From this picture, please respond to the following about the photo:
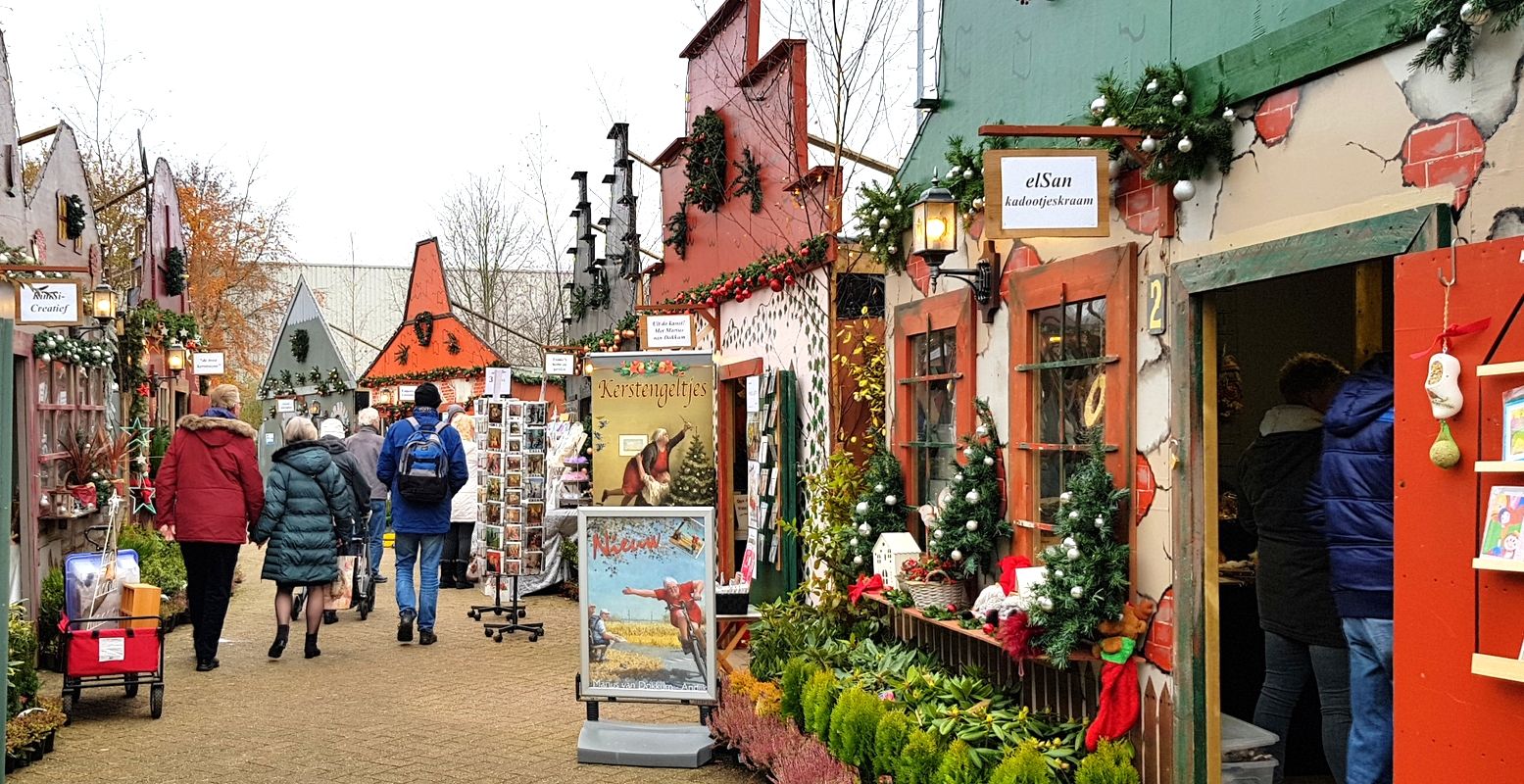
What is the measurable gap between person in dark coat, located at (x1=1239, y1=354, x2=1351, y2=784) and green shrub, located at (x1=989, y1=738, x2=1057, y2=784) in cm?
103

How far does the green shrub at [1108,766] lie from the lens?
4859mm

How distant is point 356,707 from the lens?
818cm

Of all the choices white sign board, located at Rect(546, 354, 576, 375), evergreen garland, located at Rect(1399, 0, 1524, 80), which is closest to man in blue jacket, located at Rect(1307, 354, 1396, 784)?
evergreen garland, located at Rect(1399, 0, 1524, 80)

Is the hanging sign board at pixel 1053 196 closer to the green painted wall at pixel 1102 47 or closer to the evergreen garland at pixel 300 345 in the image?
the green painted wall at pixel 1102 47

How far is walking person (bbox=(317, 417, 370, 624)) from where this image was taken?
384 inches

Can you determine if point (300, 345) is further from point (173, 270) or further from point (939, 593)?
point (939, 593)

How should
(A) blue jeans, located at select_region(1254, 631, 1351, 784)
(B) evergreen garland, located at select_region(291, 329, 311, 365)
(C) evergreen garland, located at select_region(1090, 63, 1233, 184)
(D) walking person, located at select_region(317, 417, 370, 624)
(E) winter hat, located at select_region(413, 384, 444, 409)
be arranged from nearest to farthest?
1. (C) evergreen garland, located at select_region(1090, 63, 1233, 184)
2. (A) blue jeans, located at select_region(1254, 631, 1351, 784)
3. (D) walking person, located at select_region(317, 417, 370, 624)
4. (E) winter hat, located at select_region(413, 384, 444, 409)
5. (B) evergreen garland, located at select_region(291, 329, 311, 365)

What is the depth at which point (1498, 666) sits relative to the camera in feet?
10.9

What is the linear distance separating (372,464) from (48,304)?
4336 mm

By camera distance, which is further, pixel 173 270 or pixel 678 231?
pixel 173 270

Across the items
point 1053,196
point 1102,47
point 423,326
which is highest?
point 1102,47

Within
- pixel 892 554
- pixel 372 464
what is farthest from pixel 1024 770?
pixel 372 464

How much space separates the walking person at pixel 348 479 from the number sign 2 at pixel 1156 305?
6417 millimetres

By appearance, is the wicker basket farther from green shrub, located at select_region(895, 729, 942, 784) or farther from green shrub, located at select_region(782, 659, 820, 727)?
green shrub, located at select_region(895, 729, 942, 784)
